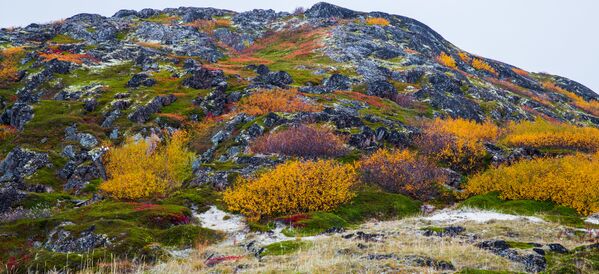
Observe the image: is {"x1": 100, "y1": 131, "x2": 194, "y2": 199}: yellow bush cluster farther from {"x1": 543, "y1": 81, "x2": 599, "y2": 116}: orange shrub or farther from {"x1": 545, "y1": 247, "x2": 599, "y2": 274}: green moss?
{"x1": 543, "y1": 81, "x2": 599, "y2": 116}: orange shrub

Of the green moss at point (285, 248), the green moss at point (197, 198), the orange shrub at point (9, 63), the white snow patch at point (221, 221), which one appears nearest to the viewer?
the green moss at point (285, 248)

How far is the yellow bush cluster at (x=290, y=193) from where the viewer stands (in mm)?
34781

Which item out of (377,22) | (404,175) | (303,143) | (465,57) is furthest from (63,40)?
(465,57)

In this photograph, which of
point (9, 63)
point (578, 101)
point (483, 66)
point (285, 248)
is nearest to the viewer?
point (285, 248)

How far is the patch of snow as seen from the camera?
30039mm

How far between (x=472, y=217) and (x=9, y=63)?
4255 inches

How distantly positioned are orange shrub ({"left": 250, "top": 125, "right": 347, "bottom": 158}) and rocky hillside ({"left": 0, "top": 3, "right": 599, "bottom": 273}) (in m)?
0.22

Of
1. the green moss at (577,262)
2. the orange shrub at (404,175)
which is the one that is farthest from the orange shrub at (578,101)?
the green moss at (577,262)

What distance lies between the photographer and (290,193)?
1388 inches

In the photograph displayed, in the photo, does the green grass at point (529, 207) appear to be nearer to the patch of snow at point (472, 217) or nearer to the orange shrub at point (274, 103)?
the patch of snow at point (472, 217)

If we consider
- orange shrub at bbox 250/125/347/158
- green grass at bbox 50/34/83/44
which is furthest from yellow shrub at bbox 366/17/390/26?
orange shrub at bbox 250/125/347/158

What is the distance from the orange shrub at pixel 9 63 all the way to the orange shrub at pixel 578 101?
142391 millimetres

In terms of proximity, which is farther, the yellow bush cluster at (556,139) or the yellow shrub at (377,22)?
the yellow shrub at (377,22)

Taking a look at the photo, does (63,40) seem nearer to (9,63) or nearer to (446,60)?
(9,63)
